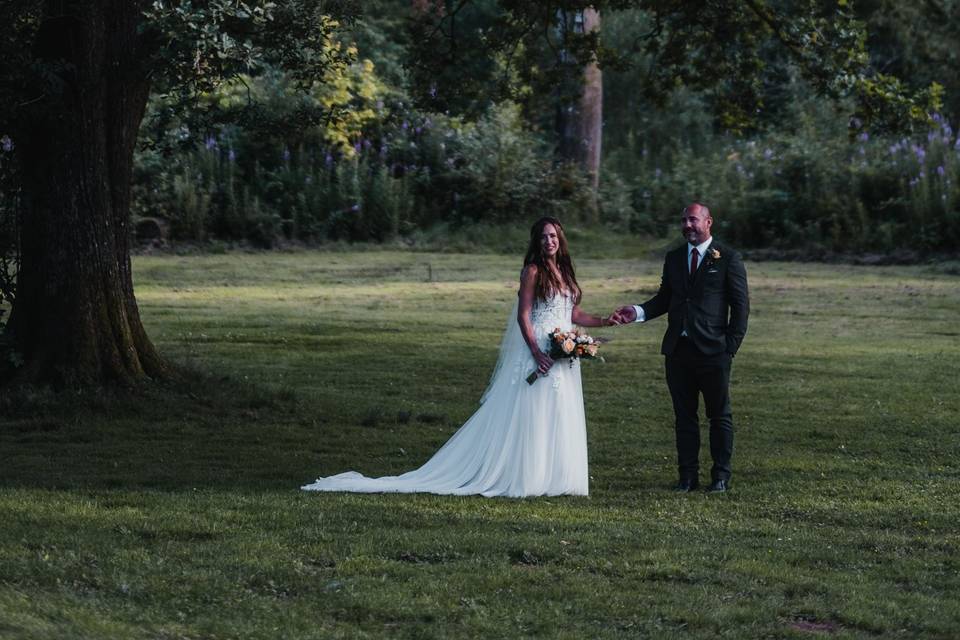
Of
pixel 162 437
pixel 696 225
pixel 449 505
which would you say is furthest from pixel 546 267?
pixel 162 437

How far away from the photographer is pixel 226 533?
8.62m

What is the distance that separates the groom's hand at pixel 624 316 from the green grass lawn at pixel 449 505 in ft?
3.84

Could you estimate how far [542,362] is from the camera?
1052cm

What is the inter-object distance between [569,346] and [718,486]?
56.3 inches

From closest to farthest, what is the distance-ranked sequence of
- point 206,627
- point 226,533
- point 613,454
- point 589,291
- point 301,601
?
1. point 206,627
2. point 301,601
3. point 226,533
4. point 613,454
5. point 589,291

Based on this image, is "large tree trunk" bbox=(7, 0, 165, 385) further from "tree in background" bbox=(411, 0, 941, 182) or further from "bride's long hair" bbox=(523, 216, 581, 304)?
"tree in background" bbox=(411, 0, 941, 182)

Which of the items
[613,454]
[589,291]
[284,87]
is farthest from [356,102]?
[613,454]

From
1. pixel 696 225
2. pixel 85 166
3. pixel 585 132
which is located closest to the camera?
pixel 696 225

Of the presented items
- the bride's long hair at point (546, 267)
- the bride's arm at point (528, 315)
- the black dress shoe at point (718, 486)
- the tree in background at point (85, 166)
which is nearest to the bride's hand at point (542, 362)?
the bride's arm at point (528, 315)

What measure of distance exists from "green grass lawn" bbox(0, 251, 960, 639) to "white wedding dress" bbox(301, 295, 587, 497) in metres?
0.26

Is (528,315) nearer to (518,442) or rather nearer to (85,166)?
(518,442)

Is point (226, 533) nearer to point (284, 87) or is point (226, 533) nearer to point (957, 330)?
point (957, 330)

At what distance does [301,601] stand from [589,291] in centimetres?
1674

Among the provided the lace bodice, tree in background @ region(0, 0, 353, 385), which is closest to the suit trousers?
the lace bodice
